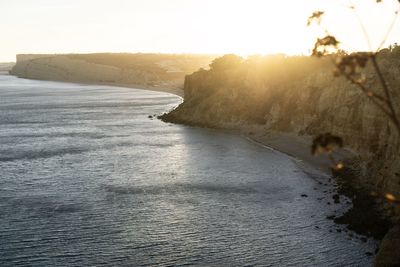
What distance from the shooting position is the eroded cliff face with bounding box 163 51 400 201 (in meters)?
47.3

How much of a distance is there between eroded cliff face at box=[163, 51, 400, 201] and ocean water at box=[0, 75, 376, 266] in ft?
20.9

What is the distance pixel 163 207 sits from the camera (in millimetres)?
42156

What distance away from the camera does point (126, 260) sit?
30.8 metres

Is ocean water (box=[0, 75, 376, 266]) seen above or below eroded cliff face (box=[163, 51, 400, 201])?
below

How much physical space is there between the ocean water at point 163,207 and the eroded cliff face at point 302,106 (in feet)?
20.9

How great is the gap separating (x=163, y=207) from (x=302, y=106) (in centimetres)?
4385

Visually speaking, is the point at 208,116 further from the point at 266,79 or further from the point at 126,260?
the point at 126,260

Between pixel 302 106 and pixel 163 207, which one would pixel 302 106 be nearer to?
pixel 302 106

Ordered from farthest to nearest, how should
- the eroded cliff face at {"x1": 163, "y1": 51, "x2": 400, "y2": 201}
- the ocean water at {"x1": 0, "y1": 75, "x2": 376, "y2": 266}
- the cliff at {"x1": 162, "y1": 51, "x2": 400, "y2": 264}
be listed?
the eroded cliff face at {"x1": 163, "y1": 51, "x2": 400, "y2": 201} < the cliff at {"x1": 162, "y1": 51, "x2": 400, "y2": 264} < the ocean water at {"x1": 0, "y1": 75, "x2": 376, "y2": 266}

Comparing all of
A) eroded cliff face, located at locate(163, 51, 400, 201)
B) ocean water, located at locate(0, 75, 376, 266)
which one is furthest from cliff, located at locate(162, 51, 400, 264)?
ocean water, located at locate(0, 75, 376, 266)

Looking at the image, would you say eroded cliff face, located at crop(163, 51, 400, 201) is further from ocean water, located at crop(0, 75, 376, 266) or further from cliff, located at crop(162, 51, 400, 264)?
ocean water, located at crop(0, 75, 376, 266)

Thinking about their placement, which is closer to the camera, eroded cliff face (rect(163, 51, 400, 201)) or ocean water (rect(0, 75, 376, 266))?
ocean water (rect(0, 75, 376, 266))

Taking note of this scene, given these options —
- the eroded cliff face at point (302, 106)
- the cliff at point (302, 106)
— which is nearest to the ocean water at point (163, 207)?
the cliff at point (302, 106)

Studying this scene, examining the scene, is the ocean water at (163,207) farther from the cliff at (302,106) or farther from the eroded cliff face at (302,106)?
the eroded cliff face at (302,106)
